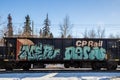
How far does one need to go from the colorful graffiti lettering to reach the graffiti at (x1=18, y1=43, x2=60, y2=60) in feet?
3.56

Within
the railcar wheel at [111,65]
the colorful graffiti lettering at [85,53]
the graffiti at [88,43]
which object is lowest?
the railcar wheel at [111,65]

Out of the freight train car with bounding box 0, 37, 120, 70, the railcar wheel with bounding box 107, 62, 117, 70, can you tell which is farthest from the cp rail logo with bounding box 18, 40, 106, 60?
the railcar wheel with bounding box 107, 62, 117, 70

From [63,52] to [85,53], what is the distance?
6.58 ft

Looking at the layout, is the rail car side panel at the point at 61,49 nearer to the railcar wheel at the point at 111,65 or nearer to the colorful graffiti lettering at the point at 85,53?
the colorful graffiti lettering at the point at 85,53

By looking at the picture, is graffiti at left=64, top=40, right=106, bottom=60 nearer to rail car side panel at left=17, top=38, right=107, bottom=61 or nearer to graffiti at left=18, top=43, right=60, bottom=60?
rail car side panel at left=17, top=38, right=107, bottom=61

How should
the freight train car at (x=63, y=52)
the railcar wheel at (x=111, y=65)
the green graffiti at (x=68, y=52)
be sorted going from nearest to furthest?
the freight train car at (x=63, y=52) → the railcar wheel at (x=111, y=65) → the green graffiti at (x=68, y=52)

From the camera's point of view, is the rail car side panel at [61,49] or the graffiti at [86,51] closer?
the rail car side panel at [61,49]

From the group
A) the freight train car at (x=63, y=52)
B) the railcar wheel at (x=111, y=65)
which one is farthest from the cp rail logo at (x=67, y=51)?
the railcar wheel at (x=111, y=65)

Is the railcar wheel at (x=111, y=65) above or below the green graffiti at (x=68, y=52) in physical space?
below

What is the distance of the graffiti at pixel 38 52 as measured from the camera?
26.0m

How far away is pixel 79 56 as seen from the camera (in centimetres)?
2639

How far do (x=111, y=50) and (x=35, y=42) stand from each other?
6958 millimetres

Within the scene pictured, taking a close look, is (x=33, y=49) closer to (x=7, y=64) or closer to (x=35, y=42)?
(x=35, y=42)

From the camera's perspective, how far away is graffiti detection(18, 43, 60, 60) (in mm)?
26016
